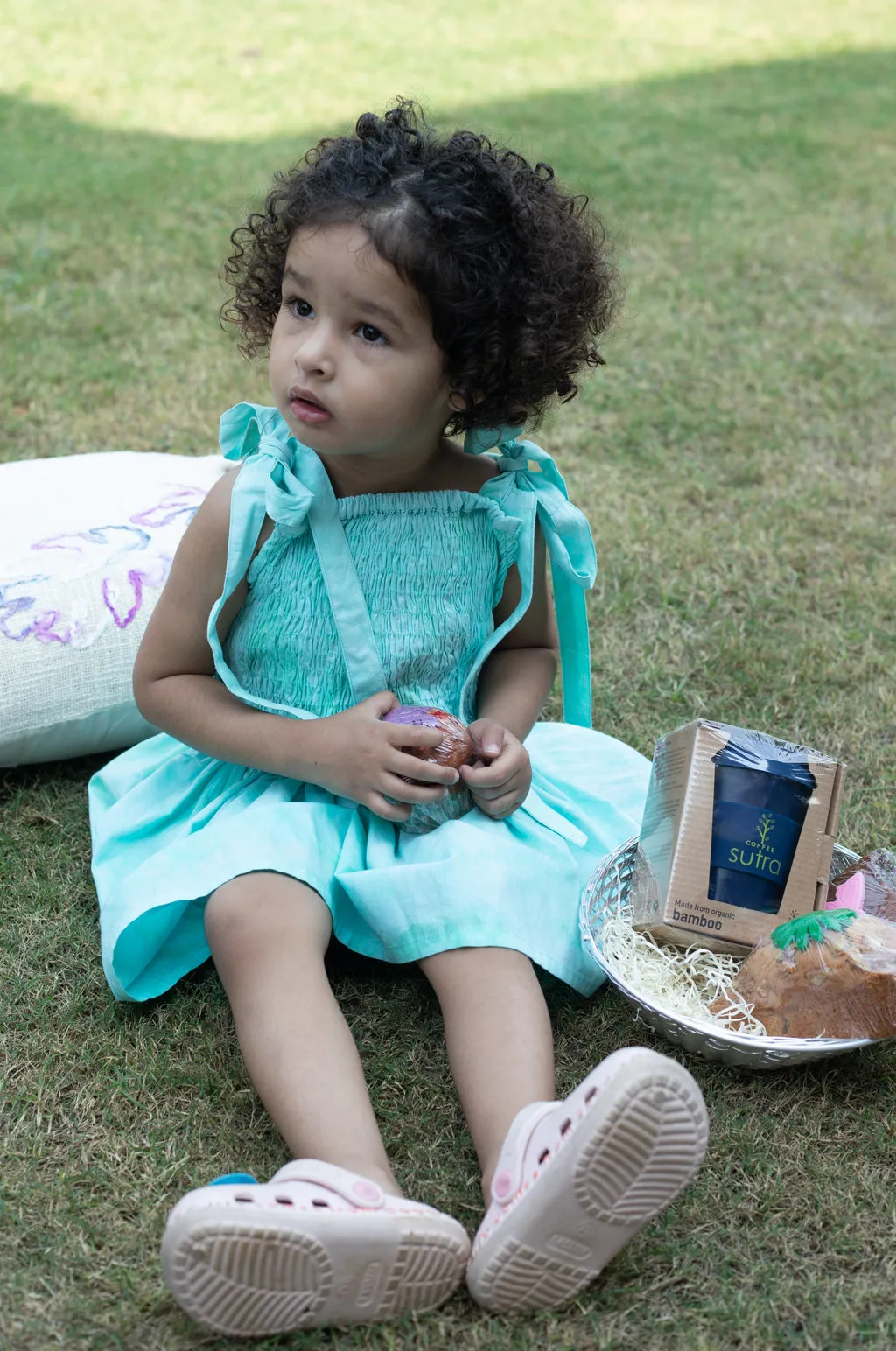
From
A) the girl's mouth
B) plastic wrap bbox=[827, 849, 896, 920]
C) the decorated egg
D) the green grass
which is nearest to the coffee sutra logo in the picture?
plastic wrap bbox=[827, 849, 896, 920]

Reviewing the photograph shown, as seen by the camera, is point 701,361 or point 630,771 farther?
point 701,361

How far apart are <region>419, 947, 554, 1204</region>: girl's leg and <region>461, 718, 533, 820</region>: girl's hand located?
22cm

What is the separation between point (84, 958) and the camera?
195 centimetres

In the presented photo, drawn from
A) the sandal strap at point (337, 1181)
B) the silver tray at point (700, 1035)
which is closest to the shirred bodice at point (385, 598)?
the silver tray at point (700, 1035)

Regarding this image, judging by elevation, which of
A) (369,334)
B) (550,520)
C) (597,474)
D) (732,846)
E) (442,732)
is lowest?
(597,474)

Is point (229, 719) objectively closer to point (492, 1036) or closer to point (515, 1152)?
point (492, 1036)

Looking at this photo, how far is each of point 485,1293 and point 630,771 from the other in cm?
97

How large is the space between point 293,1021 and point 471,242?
0.94 meters

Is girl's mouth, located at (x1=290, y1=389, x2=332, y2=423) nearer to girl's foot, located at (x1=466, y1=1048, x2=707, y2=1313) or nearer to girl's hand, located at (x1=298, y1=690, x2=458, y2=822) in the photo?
girl's hand, located at (x1=298, y1=690, x2=458, y2=822)

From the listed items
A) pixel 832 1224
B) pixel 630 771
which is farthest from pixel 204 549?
pixel 832 1224

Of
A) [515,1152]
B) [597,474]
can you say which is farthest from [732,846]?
[597,474]

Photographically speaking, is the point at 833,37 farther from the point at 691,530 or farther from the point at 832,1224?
the point at 832,1224

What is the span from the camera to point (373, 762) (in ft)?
5.89

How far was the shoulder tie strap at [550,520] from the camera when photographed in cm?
198
